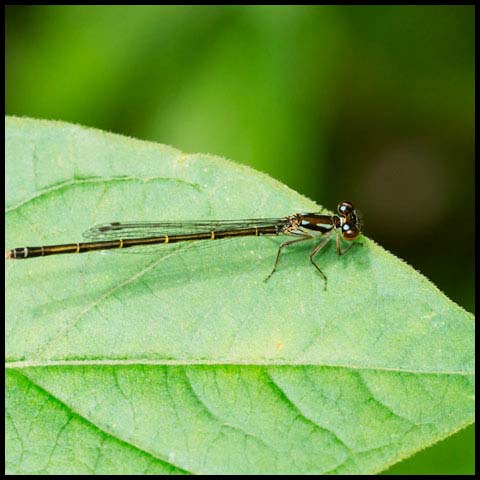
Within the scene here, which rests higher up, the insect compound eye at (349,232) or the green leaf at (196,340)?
the insect compound eye at (349,232)

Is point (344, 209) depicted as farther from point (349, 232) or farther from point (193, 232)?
point (193, 232)

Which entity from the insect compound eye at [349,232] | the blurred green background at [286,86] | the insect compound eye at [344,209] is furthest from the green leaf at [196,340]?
the blurred green background at [286,86]

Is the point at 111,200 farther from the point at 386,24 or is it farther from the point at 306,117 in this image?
Answer: the point at 386,24

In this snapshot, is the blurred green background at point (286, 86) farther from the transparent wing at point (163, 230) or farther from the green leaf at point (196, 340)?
the green leaf at point (196, 340)

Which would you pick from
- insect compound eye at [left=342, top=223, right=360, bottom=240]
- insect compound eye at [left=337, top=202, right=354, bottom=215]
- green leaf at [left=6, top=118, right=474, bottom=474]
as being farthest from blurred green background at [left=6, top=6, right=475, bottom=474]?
green leaf at [left=6, top=118, right=474, bottom=474]

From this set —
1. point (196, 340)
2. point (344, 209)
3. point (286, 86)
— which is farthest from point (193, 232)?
point (286, 86)

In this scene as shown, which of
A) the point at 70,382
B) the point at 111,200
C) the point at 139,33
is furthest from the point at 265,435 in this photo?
the point at 139,33
